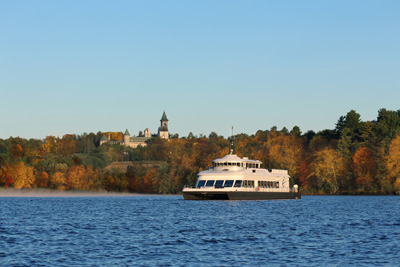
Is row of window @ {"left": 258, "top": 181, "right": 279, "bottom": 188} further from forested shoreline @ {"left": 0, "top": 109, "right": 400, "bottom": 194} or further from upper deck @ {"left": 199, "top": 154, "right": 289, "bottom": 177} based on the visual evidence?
forested shoreline @ {"left": 0, "top": 109, "right": 400, "bottom": 194}

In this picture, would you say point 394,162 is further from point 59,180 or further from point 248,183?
point 59,180

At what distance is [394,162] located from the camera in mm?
142875

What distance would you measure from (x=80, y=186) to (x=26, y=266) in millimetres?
156537

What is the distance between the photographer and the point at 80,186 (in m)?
188

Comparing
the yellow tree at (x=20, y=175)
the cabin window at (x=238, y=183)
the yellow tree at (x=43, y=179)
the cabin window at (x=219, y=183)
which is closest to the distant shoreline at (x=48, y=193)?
the yellow tree at (x=20, y=175)

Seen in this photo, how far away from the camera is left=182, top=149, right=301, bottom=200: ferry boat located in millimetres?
97375

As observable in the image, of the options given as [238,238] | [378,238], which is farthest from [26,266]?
[378,238]

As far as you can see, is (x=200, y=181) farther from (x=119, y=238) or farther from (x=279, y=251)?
(x=279, y=251)

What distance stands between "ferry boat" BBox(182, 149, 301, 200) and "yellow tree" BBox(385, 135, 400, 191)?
40.7m

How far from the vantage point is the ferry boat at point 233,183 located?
97375 millimetres

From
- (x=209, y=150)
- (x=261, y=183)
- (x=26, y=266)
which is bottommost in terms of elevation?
(x=26, y=266)

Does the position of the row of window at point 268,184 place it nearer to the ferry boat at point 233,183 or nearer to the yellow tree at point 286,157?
the ferry boat at point 233,183

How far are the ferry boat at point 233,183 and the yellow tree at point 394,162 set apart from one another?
133 feet

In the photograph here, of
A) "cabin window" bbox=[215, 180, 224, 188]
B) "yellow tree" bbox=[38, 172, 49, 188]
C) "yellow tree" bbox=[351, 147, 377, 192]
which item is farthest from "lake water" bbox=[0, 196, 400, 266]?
"yellow tree" bbox=[38, 172, 49, 188]
